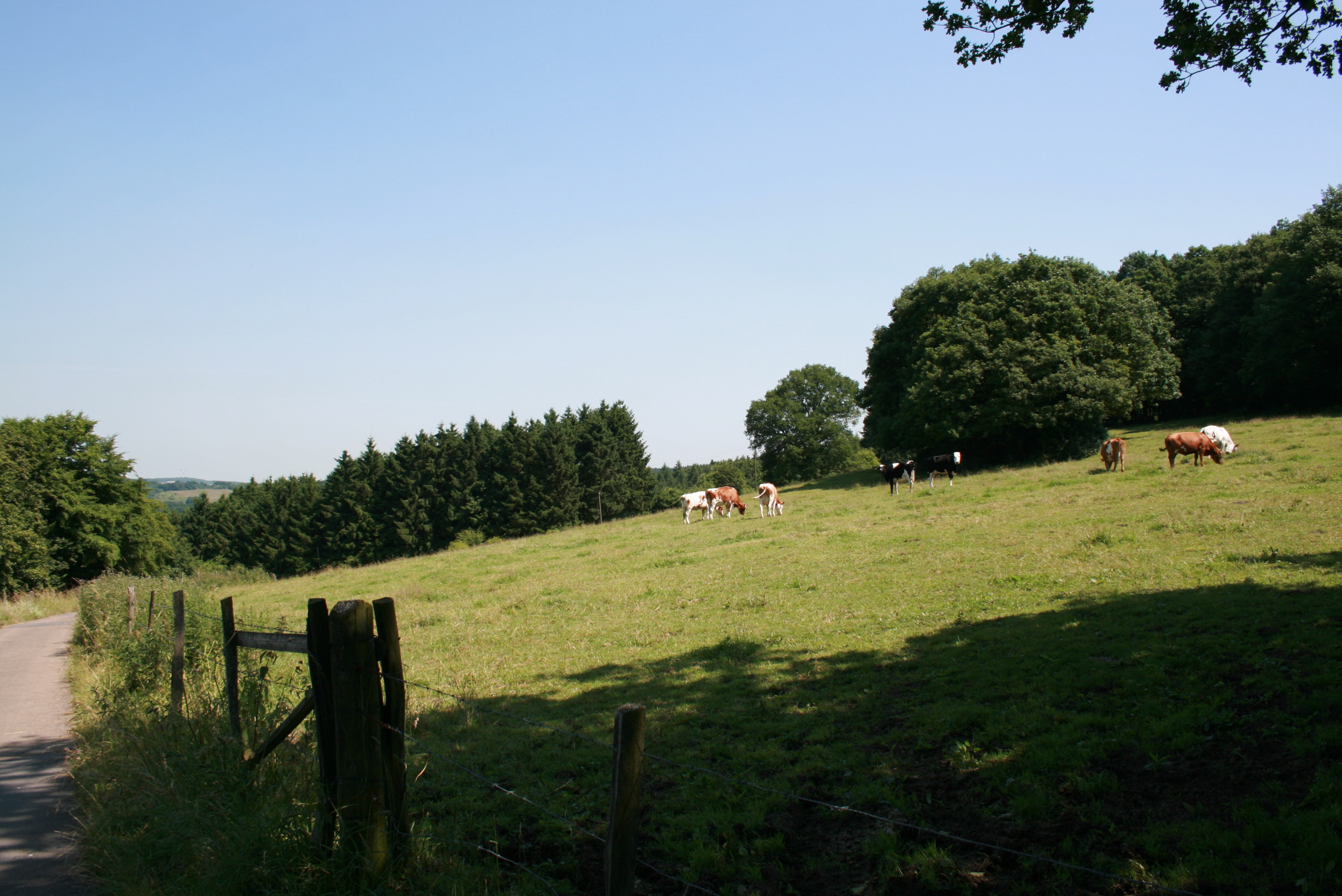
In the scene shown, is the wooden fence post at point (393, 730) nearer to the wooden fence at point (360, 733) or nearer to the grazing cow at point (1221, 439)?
the wooden fence at point (360, 733)

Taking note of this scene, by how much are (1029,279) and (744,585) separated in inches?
1459

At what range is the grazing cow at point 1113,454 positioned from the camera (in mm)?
29562

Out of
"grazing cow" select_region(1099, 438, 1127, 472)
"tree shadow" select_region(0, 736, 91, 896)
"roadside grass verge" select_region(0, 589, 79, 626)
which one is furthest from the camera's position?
"grazing cow" select_region(1099, 438, 1127, 472)

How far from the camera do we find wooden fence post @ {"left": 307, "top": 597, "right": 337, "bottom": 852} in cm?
487

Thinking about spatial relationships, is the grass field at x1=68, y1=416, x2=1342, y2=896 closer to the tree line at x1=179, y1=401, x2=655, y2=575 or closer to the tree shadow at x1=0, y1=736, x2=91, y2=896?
the tree shadow at x1=0, y1=736, x2=91, y2=896

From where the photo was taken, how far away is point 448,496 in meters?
79.3

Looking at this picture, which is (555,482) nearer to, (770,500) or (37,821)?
(770,500)

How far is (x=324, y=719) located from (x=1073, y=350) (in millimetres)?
45121

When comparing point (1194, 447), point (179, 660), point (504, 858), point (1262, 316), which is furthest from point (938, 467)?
point (504, 858)

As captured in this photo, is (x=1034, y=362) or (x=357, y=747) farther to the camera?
(x=1034, y=362)

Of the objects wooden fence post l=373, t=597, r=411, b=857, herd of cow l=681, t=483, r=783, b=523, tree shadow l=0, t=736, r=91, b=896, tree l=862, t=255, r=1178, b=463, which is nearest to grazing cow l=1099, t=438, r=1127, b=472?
tree l=862, t=255, r=1178, b=463

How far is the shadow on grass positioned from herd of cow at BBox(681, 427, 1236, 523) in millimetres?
20947

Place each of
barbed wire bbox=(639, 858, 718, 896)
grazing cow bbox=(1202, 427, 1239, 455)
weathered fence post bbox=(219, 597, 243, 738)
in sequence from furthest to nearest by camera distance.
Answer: grazing cow bbox=(1202, 427, 1239, 455)
weathered fence post bbox=(219, 597, 243, 738)
barbed wire bbox=(639, 858, 718, 896)

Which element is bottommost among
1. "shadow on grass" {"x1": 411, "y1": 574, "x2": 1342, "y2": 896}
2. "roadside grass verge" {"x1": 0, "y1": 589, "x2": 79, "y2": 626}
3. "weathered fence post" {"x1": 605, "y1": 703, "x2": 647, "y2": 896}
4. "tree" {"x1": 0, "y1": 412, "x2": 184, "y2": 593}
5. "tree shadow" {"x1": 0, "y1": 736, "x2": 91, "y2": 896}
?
"shadow on grass" {"x1": 411, "y1": 574, "x2": 1342, "y2": 896}
